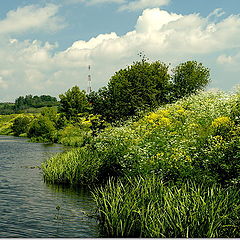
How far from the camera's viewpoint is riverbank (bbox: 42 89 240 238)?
8211 mm

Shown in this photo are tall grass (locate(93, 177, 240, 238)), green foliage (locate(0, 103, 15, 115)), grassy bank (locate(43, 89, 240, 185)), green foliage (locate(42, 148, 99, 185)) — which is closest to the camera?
tall grass (locate(93, 177, 240, 238))

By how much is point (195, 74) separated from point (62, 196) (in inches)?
1543

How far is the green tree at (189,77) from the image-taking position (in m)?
48.2

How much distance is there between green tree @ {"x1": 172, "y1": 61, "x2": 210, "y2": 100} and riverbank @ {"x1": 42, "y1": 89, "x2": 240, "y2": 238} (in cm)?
2965

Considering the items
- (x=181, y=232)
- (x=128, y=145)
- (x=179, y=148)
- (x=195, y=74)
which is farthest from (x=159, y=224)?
(x=195, y=74)

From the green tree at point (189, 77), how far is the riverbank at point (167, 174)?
29.7 m

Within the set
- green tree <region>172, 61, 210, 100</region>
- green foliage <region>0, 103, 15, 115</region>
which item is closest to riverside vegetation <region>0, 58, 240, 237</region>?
green tree <region>172, 61, 210, 100</region>

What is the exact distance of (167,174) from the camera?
1165cm

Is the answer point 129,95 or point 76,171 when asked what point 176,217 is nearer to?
point 76,171

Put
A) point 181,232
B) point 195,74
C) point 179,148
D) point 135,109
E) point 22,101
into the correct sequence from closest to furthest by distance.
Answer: point 181,232 → point 179,148 → point 135,109 → point 195,74 → point 22,101

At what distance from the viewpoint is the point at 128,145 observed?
15039 mm

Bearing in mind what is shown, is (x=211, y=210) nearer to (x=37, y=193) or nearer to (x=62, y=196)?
(x=62, y=196)

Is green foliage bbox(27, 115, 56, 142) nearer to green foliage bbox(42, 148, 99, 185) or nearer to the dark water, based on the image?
the dark water

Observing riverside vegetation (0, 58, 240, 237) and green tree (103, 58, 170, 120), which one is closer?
riverside vegetation (0, 58, 240, 237)
